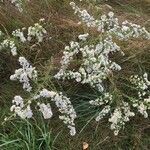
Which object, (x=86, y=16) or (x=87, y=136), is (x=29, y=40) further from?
(x=87, y=136)

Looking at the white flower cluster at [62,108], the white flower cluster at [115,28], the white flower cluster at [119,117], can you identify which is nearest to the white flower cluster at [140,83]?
the white flower cluster at [119,117]

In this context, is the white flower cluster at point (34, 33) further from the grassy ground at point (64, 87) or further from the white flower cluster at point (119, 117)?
the white flower cluster at point (119, 117)

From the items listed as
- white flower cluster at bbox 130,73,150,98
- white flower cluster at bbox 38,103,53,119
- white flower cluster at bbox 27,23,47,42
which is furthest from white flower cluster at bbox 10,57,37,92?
white flower cluster at bbox 130,73,150,98

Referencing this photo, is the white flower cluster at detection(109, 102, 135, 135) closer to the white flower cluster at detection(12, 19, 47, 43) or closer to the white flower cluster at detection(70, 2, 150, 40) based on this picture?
the white flower cluster at detection(70, 2, 150, 40)

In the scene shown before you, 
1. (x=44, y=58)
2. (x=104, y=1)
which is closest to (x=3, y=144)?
(x=44, y=58)

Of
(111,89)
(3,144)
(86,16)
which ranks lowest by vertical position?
(3,144)

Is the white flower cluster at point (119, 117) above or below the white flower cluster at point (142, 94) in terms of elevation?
below
